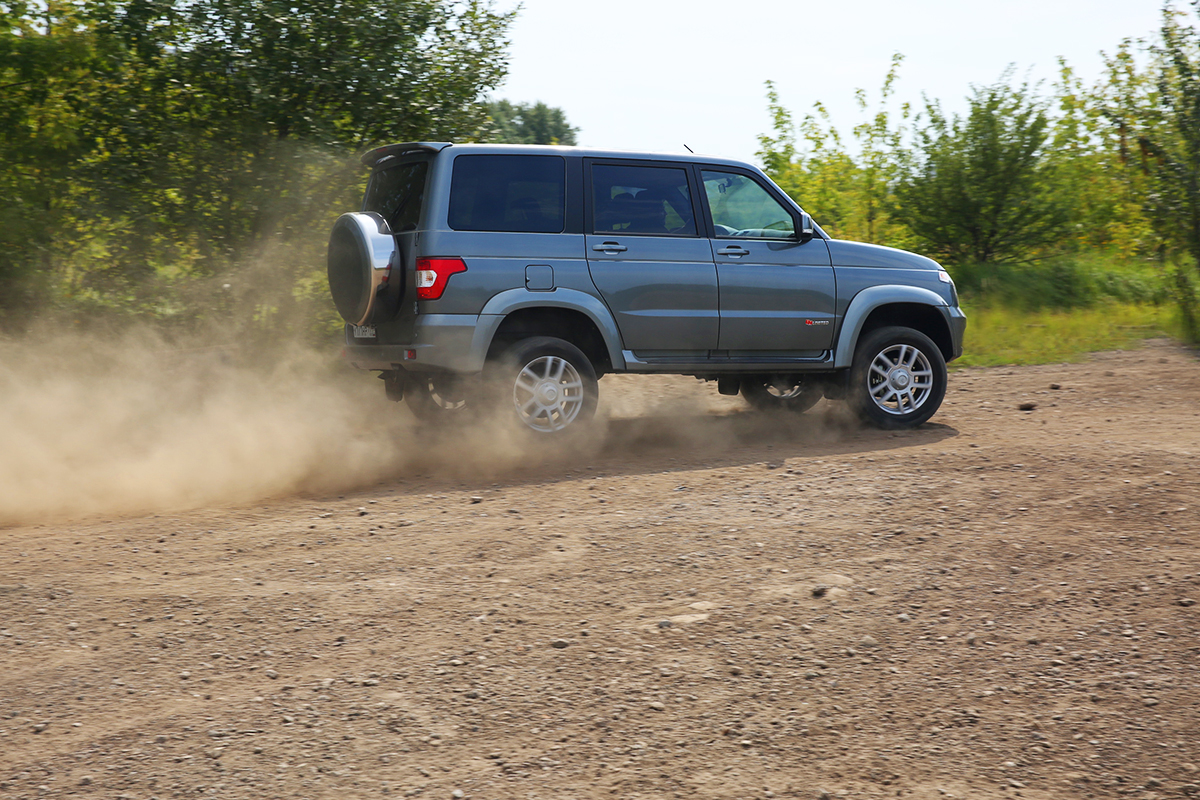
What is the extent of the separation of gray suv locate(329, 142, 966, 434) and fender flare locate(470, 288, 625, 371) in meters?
0.01

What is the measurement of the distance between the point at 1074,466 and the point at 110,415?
22.1 feet

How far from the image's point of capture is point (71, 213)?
9.12 meters

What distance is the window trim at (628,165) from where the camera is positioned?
7078mm

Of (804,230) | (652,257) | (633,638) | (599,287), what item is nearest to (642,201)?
(652,257)

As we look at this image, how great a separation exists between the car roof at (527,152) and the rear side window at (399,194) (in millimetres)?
106

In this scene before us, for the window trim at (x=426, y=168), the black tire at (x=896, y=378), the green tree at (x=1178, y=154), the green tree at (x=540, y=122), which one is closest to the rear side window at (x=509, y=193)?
the window trim at (x=426, y=168)

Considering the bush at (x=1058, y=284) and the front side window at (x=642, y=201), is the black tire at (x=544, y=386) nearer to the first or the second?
the front side window at (x=642, y=201)

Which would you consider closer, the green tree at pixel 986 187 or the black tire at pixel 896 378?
the black tire at pixel 896 378

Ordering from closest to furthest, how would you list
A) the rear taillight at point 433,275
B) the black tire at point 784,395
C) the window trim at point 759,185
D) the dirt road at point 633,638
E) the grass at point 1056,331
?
1. the dirt road at point 633,638
2. the rear taillight at point 433,275
3. the window trim at point 759,185
4. the black tire at point 784,395
5. the grass at point 1056,331

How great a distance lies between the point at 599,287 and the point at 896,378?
8.69 ft

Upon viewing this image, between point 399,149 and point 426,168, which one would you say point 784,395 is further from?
point 399,149

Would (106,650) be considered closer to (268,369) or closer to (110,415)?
(110,415)

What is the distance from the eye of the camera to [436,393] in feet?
24.6

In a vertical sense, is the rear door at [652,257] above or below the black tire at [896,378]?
above
